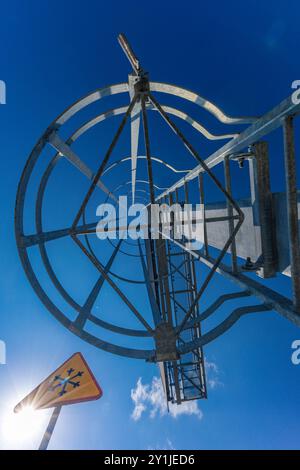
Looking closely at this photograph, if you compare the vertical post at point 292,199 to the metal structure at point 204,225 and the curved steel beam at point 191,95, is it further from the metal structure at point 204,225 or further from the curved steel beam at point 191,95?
the curved steel beam at point 191,95

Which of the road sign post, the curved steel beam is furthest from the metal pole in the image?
the curved steel beam

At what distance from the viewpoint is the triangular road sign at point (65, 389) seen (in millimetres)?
5012

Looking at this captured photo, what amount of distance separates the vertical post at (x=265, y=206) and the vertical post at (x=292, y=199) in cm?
159

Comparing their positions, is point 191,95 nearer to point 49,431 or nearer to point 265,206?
point 265,206

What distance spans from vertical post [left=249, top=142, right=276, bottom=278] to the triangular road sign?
408 centimetres

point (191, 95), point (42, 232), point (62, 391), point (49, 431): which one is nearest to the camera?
point (49, 431)

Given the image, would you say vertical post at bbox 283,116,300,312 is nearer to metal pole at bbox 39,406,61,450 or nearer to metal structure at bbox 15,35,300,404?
metal structure at bbox 15,35,300,404

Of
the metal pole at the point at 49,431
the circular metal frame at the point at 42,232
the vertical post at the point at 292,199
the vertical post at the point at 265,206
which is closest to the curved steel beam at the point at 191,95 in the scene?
the circular metal frame at the point at 42,232

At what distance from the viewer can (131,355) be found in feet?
15.7

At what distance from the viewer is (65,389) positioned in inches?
204

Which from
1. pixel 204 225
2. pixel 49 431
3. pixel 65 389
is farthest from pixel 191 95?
pixel 49 431

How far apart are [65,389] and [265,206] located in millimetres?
5109

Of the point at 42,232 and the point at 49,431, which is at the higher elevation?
the point at 42,232
